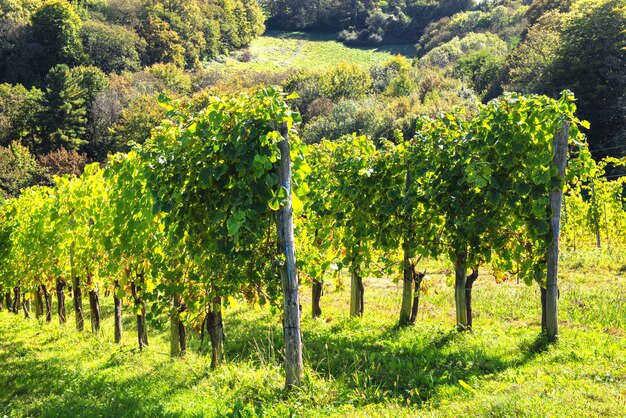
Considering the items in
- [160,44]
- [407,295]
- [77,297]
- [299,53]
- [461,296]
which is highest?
[299,53]

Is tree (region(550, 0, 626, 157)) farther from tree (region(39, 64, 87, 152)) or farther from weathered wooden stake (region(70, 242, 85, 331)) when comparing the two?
tree (region(39, 64, 87, 152))

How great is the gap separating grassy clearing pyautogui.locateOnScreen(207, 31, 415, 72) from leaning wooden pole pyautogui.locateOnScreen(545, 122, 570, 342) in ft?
275

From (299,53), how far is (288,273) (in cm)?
10545

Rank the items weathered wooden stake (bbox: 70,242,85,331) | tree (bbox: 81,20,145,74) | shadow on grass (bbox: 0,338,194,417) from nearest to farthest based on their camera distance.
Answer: shadow on grass (bbox: 0,338,194,417)
weathered wooden stake (bbox: 70,242,85,331)
tree (bbox: 81,20,145,74)

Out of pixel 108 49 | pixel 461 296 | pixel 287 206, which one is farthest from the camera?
pixel 108 49

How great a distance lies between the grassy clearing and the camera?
94375mm

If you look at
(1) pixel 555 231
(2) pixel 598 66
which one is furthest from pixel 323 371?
(2) pixel 598 66

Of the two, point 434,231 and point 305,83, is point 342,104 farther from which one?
point 434,231

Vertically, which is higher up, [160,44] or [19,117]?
[160,44]

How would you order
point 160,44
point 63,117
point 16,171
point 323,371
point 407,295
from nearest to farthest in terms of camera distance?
point 323,371, point 407,295, point 16,171, point 63,117, point 160,44

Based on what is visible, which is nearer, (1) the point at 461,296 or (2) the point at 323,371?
(2) the point at 323,371

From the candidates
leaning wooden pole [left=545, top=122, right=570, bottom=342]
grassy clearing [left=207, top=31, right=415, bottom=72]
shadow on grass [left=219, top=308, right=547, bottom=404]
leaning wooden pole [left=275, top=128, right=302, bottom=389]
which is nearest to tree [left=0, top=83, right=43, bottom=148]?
grassy clearing [left=207, top=31, right=415, bottom=72]

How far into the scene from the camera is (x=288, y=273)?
5578 millimetres

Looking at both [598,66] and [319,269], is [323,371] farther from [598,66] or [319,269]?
[598,66]
